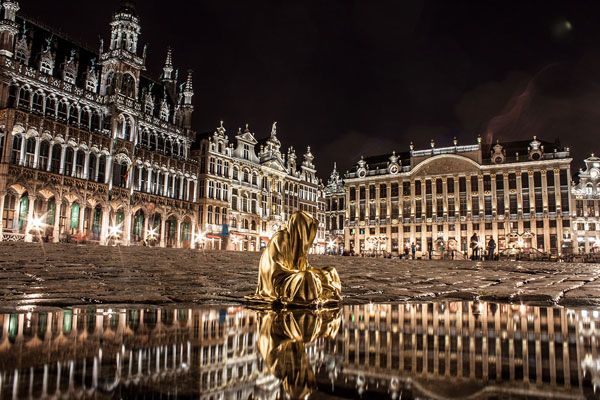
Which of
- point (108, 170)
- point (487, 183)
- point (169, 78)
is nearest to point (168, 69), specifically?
point (169, 78)

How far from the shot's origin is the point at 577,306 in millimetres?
5633

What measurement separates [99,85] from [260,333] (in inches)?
1666

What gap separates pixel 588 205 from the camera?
58125mm

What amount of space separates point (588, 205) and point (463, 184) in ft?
49.3

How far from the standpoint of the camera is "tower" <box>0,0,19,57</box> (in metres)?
32.2

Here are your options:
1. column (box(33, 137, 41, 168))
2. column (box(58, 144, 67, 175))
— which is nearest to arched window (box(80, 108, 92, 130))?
column (box(58, 144, 67, 175))

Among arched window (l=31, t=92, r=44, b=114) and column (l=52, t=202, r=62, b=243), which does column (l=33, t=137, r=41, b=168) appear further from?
column (l=52, t=202, r=62, b=243)

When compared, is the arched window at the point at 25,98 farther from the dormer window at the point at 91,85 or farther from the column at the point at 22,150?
the dormer window at the point at 91,85

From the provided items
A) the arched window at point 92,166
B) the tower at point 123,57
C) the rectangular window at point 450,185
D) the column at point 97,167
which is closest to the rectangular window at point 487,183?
the rectangular window at point 450,185

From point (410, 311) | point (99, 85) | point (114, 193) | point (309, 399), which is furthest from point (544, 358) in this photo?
point (99, 85)

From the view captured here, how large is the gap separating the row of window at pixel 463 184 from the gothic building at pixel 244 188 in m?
11.5

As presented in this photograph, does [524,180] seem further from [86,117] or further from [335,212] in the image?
[86,117]

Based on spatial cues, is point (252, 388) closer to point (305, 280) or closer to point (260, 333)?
point (260, 333)

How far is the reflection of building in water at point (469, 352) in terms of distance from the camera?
1.94 meters
